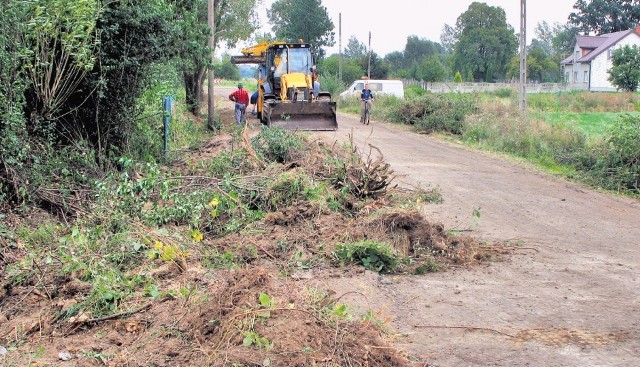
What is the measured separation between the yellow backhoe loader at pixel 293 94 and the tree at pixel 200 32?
2.58 metres

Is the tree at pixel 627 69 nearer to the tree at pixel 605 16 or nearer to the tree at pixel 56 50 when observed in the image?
the tree at pixel 605 16

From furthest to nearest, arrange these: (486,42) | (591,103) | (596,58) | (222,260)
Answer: (486,42) < (596,58) < (591,103) < (222,260)

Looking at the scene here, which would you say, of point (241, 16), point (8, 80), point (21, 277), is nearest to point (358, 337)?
point (21, 277)

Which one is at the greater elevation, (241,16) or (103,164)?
(241,16)

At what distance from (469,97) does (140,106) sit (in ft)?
57.8

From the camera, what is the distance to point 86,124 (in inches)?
528

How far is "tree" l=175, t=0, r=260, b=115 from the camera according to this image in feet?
49.5

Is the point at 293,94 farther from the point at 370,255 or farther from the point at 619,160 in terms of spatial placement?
the point at 370,255

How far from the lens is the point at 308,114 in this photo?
23203 millimetres

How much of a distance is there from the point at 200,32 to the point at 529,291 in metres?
10.5

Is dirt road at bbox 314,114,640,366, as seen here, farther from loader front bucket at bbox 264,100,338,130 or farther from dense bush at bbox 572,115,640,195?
loader front bucket at bbox 264,100,338,130

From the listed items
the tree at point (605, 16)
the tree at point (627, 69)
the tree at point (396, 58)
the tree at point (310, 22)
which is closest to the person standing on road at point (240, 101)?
the tree at point (310, 22)

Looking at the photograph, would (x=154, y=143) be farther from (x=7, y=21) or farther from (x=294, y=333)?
(x=294, y=333)

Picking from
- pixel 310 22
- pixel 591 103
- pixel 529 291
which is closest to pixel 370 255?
pixel 529 291
